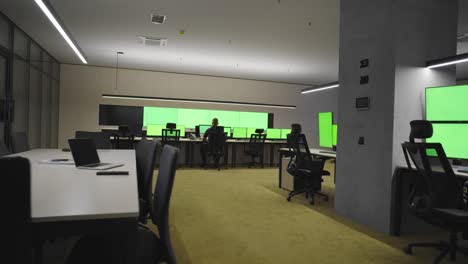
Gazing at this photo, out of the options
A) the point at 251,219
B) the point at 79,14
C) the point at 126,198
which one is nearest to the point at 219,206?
the point at 251,219

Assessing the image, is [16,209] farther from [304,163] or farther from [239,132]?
[239,132]

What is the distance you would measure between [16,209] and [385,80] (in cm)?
343

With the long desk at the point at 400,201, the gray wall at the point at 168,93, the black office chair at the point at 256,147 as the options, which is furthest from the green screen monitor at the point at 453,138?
the gray wall at the point at 168,93

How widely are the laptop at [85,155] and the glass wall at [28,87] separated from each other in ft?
13.8

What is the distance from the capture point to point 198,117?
35.0 ft

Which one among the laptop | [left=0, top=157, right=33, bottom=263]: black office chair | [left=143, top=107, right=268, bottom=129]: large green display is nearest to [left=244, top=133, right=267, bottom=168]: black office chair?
[left=143, top=107, right=268, bottom=129]: large green display

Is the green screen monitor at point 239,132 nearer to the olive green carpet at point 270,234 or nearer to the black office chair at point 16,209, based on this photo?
the olive green carpet at point 270,234

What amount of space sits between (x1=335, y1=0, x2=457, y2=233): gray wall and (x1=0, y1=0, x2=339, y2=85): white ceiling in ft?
4.32

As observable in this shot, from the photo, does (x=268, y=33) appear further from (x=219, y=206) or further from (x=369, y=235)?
(x=369, y=235)

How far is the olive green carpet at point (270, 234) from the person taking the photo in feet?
8.45

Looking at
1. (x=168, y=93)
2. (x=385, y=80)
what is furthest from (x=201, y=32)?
(x=168, y=93)

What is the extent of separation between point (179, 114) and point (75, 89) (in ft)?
10.7

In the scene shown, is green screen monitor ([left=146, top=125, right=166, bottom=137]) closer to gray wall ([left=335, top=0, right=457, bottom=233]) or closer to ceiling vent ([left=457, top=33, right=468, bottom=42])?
gray wall ([left=335, top=0, right=457, bottom=233])

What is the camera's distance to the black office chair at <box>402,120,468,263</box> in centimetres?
229
